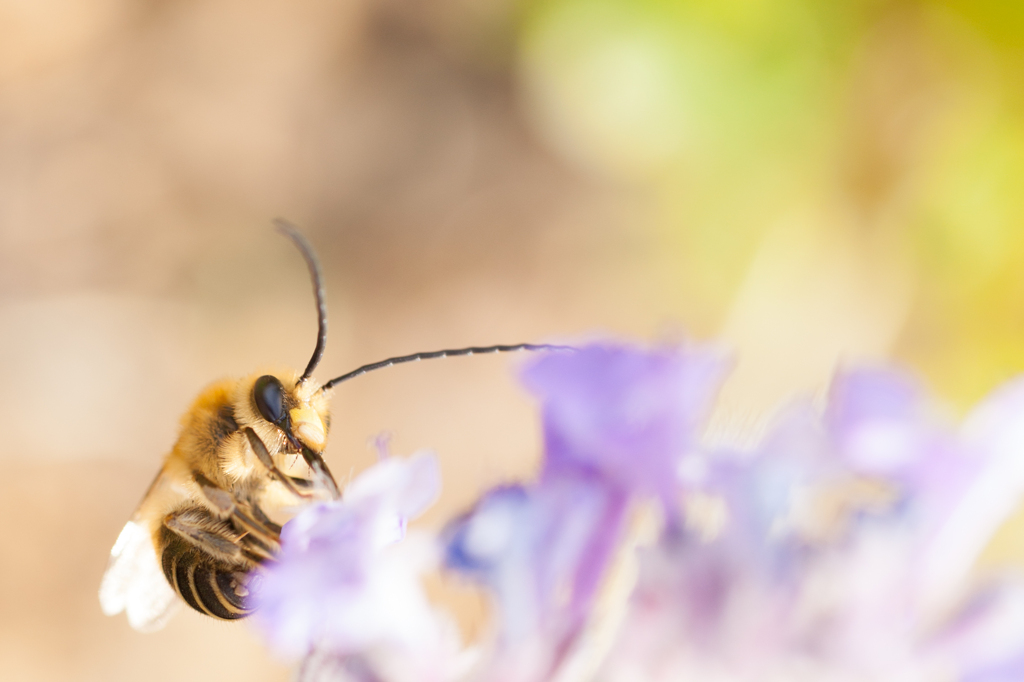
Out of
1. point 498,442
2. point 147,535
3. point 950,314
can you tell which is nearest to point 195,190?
point 498,442

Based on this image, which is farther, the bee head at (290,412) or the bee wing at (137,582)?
the bee wing at (137,582)

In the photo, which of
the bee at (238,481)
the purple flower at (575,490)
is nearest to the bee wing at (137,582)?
the bee at (238,481)

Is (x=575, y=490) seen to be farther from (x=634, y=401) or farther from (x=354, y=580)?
(x=354, y=580)

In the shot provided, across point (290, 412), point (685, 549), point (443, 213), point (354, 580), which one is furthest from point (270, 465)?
point (443, 213)

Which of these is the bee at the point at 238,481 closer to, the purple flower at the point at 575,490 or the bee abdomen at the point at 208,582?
the bee abdomen at the point at 208,582

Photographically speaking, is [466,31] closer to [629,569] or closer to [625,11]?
[625,11]

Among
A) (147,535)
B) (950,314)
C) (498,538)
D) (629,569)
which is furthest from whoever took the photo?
(950,314)
